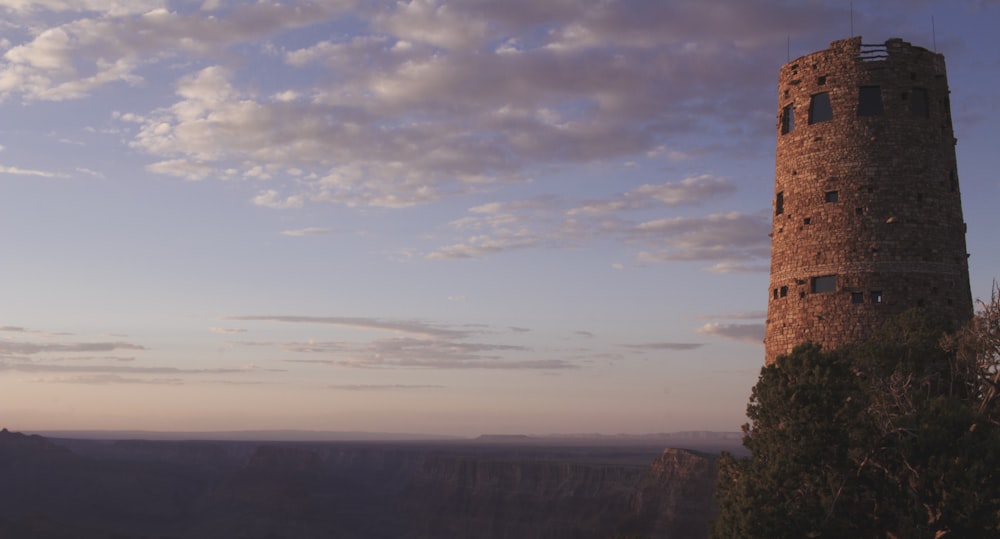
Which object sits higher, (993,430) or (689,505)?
(993,430)

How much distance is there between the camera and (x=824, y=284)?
43.1 meters

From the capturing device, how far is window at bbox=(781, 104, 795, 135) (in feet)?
150

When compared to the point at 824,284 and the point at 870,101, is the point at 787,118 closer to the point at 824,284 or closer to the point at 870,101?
the point at 870,101

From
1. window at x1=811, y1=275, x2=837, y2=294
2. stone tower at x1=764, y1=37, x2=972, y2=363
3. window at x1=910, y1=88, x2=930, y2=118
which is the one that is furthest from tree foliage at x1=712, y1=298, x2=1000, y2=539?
window at x1=910, y1=88, x2=930, y2=118

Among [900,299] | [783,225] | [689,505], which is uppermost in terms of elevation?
[783,225]

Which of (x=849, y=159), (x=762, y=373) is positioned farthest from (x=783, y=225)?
(x=762, y=373)

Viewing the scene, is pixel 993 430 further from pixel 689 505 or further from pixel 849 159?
pixel 689 505

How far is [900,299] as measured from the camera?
41.8 metres

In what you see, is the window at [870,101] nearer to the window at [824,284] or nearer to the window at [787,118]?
the window at [787,118]

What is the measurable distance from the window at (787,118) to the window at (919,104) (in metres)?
4.90

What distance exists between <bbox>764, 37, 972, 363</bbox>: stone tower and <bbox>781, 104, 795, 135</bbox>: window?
381 mm

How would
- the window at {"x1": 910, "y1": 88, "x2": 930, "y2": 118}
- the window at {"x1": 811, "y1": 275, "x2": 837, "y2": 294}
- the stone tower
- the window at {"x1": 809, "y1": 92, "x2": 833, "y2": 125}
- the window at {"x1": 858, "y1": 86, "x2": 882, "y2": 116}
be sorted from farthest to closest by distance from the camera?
the window at {"x1": 809, "y1": 92, "x2": 833, "y2": 125} → the window at {"x1": 910, "y1": 88, "x2": 930, "y2": 118} → the window at {"x1": 858, "y1": 86, "x2": 882, "y2": 116} → the window at {"x1": 811, "y1": 275, "x2": 837, "y2": 294} → the stone tower

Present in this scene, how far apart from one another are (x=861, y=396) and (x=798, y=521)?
5684 mm

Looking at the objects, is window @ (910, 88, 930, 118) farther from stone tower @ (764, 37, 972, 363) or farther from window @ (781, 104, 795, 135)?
window @ (781, 104, 795, 135)
